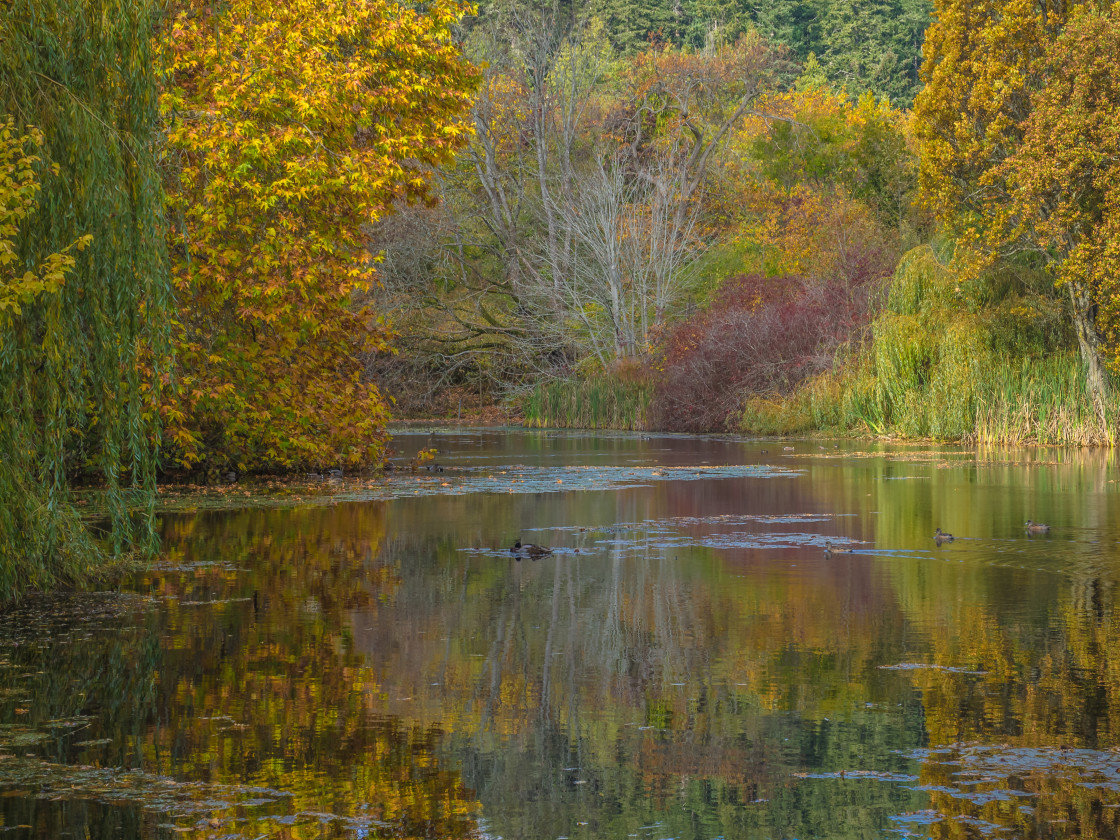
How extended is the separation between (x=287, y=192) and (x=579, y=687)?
13241mm

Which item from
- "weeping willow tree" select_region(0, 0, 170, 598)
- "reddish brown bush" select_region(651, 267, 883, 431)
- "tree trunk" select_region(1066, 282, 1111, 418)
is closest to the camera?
"weeping willow tree" select_region(0, 0, 170, 598)

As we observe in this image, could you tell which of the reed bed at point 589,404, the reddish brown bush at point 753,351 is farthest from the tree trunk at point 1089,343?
the reed bed at point 589,404

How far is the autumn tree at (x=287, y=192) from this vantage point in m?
18.7

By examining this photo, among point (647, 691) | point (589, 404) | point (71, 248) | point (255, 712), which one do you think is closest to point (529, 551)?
point (71, 248)

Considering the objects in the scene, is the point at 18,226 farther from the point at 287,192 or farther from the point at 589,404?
→ the point at 589,404

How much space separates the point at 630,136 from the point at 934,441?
93.1 feet

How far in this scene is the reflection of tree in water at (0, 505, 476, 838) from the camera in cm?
496

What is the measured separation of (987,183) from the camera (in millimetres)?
29969

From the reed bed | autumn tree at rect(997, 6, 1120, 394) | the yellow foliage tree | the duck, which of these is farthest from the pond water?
the reed bed

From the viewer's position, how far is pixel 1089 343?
29828 mm

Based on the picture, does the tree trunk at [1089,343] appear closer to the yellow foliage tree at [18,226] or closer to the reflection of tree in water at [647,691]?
the reflection of tree in water at [647,691]

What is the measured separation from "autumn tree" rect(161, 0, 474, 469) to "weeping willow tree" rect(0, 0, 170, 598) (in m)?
8.09

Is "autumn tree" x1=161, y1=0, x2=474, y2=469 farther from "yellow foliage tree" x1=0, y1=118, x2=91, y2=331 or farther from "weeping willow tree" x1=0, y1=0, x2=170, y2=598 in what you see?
"yellow foliage tree" x1=0, y1=118, x2=91, y2=331

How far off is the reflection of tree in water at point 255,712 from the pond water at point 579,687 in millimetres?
21
